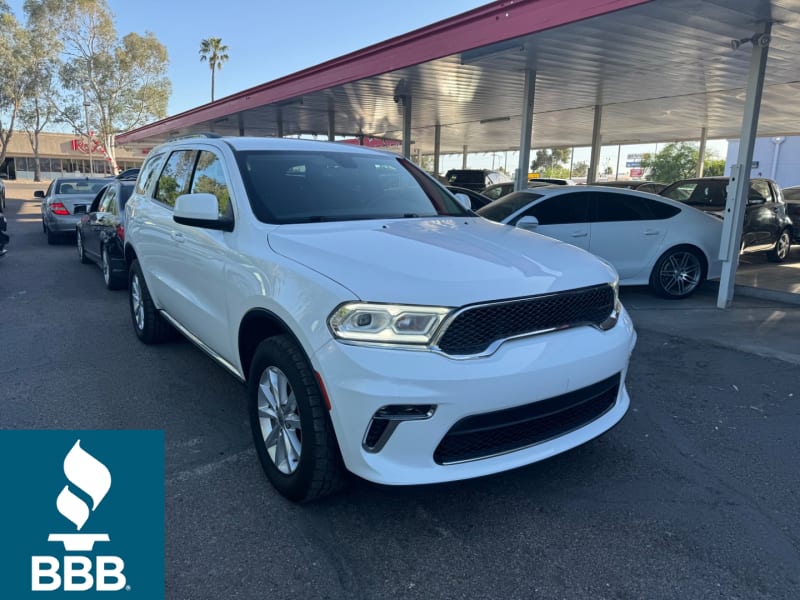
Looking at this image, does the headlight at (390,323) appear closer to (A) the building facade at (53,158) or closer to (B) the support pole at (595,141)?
(B) the support pole at (595,141)

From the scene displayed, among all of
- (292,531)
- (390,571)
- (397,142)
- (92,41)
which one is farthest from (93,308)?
(92,41)

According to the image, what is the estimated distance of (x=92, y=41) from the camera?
40500 millimetres

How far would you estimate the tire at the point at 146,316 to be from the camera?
5.52m

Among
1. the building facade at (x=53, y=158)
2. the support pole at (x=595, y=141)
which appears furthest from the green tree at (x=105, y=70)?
the support pole at (x=595, y=141)

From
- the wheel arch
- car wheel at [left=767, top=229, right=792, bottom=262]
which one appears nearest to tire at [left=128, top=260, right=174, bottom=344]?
the wheel arch

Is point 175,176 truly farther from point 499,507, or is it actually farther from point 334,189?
point 499,507

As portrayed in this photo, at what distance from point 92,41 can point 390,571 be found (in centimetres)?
4744

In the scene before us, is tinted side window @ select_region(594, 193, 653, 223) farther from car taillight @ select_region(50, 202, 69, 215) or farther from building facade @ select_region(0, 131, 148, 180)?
building facade @ select_region(0, 131, 148, 180)

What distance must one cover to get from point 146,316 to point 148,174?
141 cm

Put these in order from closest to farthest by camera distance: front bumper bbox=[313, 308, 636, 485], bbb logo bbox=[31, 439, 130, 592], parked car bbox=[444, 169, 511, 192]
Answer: bbb logo bbox=[31, 439, 130, 592]
front bumper bbox=[313, 308, 636, 485]
parked car bbox=[444, 169, 511, 192]

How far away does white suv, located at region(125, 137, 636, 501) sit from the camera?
2541 mm

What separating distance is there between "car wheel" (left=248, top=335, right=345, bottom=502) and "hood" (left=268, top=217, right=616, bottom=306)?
485 millimetres

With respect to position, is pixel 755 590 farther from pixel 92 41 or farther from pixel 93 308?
pixel 92 41

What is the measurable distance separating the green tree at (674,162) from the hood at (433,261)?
1823 inches
